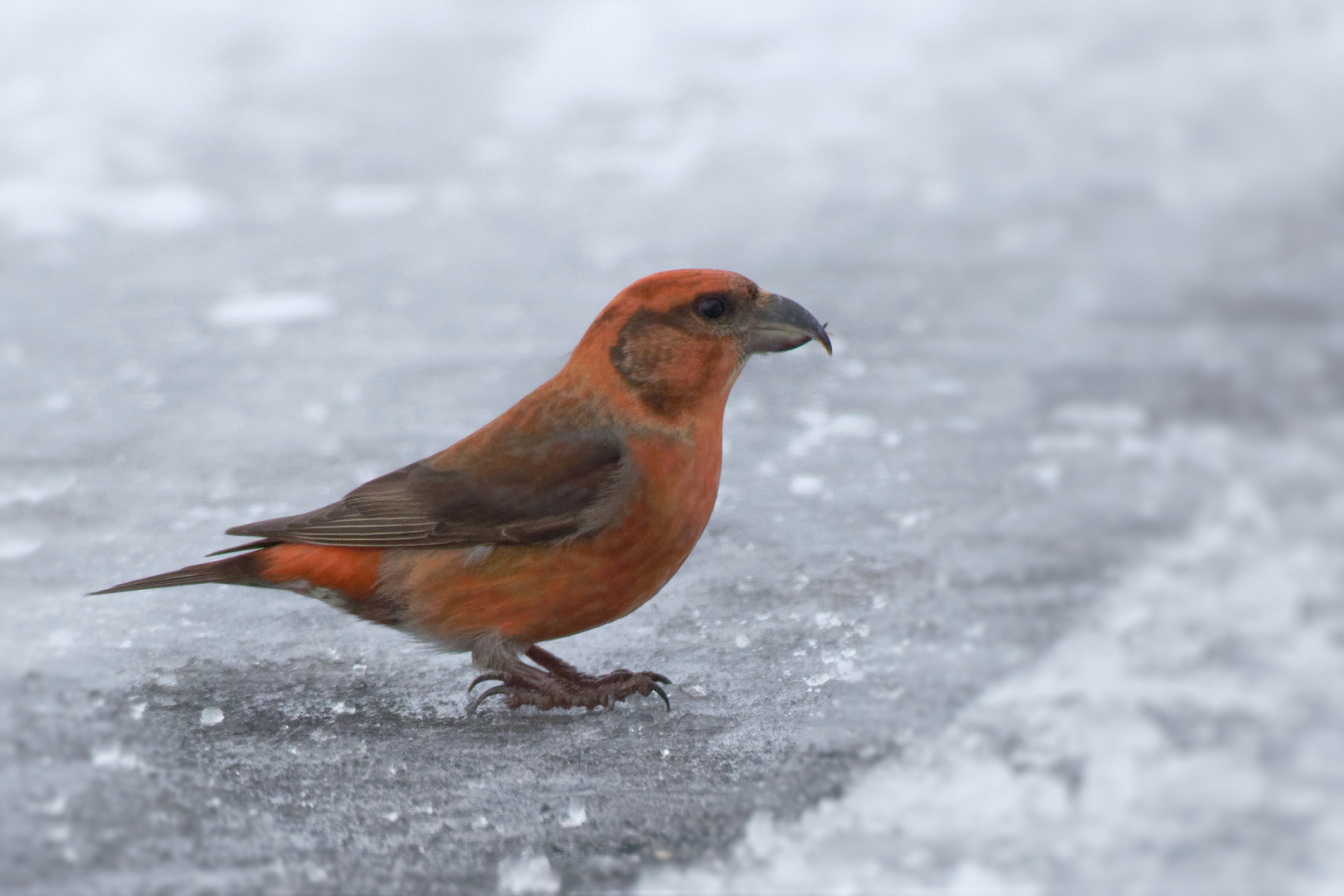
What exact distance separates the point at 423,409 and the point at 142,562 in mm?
1341

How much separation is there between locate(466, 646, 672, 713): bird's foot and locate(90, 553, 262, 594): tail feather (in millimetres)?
576

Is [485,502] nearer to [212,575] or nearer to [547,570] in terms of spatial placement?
[547,570]

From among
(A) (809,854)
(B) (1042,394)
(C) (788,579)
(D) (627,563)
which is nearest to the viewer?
(A) (809,854)

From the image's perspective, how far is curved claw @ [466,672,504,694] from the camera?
11.3ft

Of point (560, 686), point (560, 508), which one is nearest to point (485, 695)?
point (560, 686)

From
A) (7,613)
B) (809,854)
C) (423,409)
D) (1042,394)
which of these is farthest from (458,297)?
(809,854)

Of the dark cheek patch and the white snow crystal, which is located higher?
the dark cheek patch

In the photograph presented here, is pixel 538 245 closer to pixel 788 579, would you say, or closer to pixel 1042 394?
pixel 1042 394

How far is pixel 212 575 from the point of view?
350 cm

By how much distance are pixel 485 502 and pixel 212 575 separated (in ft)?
2.20

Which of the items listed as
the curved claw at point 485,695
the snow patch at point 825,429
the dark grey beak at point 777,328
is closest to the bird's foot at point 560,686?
the curved claw at point 485,695

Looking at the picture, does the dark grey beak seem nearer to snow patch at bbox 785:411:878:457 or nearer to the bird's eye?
the bird's eye

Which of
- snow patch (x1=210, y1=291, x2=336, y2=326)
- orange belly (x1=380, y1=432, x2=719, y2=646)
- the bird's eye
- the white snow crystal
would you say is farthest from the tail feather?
snow patch (x1=210, y1=291, x2=336, y2=326)

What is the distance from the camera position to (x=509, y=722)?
138 inches
